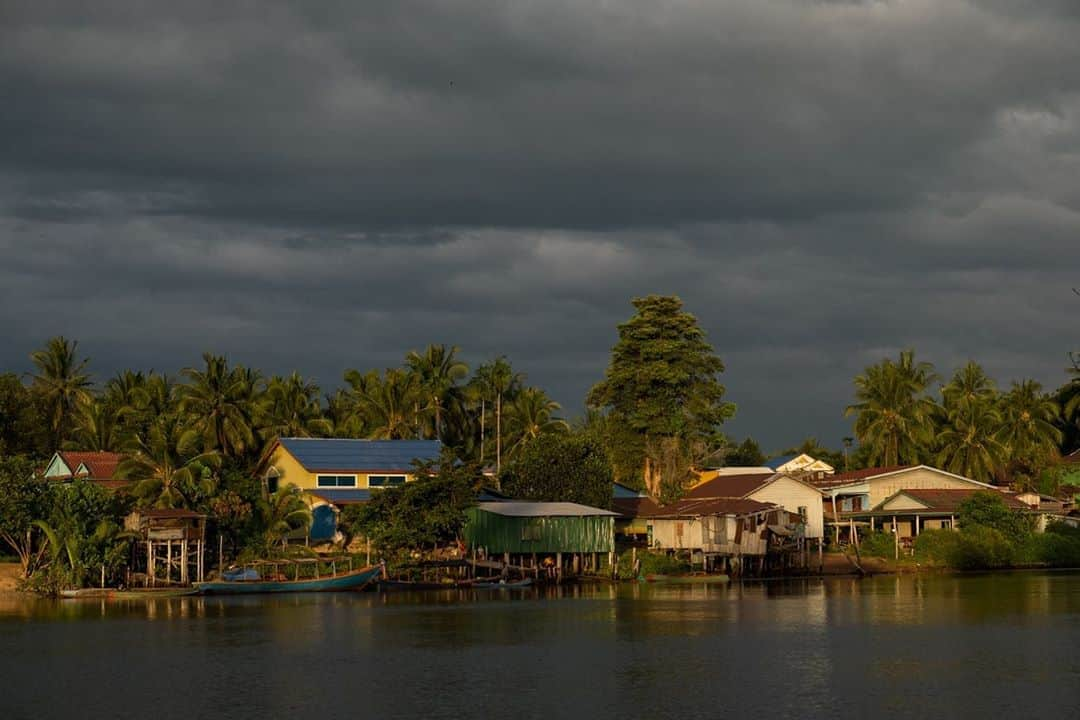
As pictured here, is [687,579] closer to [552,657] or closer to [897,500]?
[897,500]

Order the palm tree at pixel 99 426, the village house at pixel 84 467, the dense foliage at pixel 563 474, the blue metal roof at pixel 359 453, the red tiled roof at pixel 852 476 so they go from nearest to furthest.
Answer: the village house at pixel 84 467 → the dense foliage at pixel 563 474 → the blue metal roof at pixel 359 453 → the red tiled roof at pixel 852 476 → the palm tree at pixel 99 426

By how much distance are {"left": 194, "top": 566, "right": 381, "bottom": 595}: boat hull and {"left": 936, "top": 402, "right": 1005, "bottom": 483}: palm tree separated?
163ft

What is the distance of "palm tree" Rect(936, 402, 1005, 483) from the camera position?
9956 centimetres

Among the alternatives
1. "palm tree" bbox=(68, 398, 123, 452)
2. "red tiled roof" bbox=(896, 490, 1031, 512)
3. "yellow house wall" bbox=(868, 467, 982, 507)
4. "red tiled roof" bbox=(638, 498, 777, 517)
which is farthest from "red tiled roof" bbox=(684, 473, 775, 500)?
"palm tree" bbox=(68, 398, 123, 452)

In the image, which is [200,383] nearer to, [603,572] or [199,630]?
[603,572]

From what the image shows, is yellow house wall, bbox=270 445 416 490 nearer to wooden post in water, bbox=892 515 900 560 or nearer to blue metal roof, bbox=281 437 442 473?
blue metal roof, bbox=281 437 442 473

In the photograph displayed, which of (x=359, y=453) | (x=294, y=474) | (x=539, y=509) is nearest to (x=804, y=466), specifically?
(x=539, y=509)

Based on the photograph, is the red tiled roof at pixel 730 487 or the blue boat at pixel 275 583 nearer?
the blue boat at pixel 275 583

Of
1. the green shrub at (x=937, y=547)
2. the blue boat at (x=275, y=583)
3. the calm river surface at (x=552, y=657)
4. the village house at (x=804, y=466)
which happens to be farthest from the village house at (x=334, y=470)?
the village house at (x=804, y=466)

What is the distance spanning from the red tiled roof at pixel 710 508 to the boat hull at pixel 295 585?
66.0 ft

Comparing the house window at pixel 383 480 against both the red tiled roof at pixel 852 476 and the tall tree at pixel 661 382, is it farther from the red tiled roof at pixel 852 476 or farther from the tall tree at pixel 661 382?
the red tiled roof at pixel 852 476

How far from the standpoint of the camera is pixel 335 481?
81.4 meters

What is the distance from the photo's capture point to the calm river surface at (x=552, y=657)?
111 feet

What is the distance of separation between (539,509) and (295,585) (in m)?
14.8
